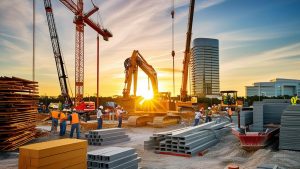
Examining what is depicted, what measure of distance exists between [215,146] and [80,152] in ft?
29.5

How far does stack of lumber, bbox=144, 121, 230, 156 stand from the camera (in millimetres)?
12672

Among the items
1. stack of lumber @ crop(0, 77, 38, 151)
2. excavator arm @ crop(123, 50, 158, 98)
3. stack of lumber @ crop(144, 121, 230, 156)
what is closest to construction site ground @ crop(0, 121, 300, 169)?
stack of lumber @ crop(144, 121, 230, 156)

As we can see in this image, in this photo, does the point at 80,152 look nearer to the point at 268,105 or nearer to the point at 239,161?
the point at 239,161

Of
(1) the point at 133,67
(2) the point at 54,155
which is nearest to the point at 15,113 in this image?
(2) the point at 54,155

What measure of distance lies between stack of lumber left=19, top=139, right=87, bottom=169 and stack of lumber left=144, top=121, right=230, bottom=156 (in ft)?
18.7

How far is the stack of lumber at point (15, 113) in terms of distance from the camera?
41.5ft

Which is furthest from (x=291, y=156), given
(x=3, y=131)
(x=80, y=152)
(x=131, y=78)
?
(x=131, y=78)

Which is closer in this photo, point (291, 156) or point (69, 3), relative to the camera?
point (291, 156)

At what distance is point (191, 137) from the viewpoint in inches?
521

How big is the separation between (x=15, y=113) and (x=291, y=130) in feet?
41.3

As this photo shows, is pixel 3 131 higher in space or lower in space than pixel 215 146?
higher

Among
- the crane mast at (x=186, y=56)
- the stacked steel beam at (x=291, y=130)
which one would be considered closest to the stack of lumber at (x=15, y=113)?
the stacked steel beam at (x=291, y=130)

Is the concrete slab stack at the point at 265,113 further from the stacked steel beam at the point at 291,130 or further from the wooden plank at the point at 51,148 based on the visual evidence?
the wooden plank at the point at 51,148

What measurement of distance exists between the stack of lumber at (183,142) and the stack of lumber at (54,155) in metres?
5.71
